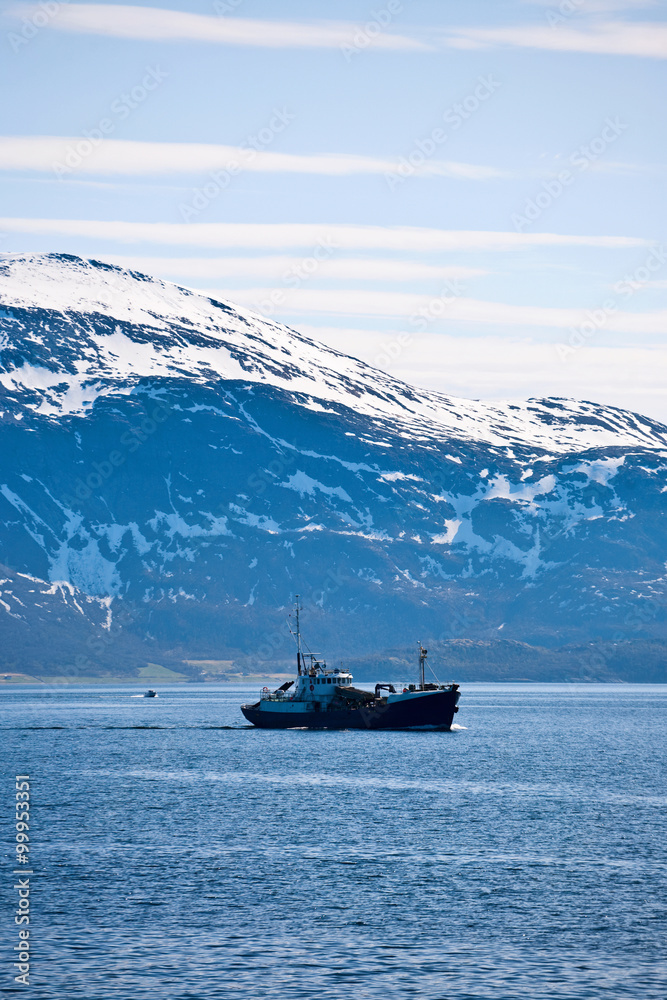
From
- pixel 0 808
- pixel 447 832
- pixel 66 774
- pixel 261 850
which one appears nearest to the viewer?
pixel 261 850

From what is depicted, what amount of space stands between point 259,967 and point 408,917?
12.1 metres

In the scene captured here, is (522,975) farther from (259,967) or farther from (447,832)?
(447,832)

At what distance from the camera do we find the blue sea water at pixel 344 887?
186 ft

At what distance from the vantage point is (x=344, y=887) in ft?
251

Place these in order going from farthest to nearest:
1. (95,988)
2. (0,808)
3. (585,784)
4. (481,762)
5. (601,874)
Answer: (481,762)
(585,784)
(0,808)
(601,874)
(95,988)

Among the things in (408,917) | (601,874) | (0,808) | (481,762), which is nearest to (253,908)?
(408,917)

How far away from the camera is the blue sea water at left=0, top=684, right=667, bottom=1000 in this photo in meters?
56.7

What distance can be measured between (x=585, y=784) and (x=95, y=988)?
8653cm

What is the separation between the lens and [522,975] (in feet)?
186

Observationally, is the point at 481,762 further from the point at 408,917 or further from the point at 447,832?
the point at 408,917

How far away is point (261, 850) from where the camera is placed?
90062mm

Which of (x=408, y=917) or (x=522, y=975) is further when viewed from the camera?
(x=408, y=917)

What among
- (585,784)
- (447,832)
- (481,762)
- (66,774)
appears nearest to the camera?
(447,832)

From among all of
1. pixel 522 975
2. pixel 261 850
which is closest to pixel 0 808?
pixel 261 850
